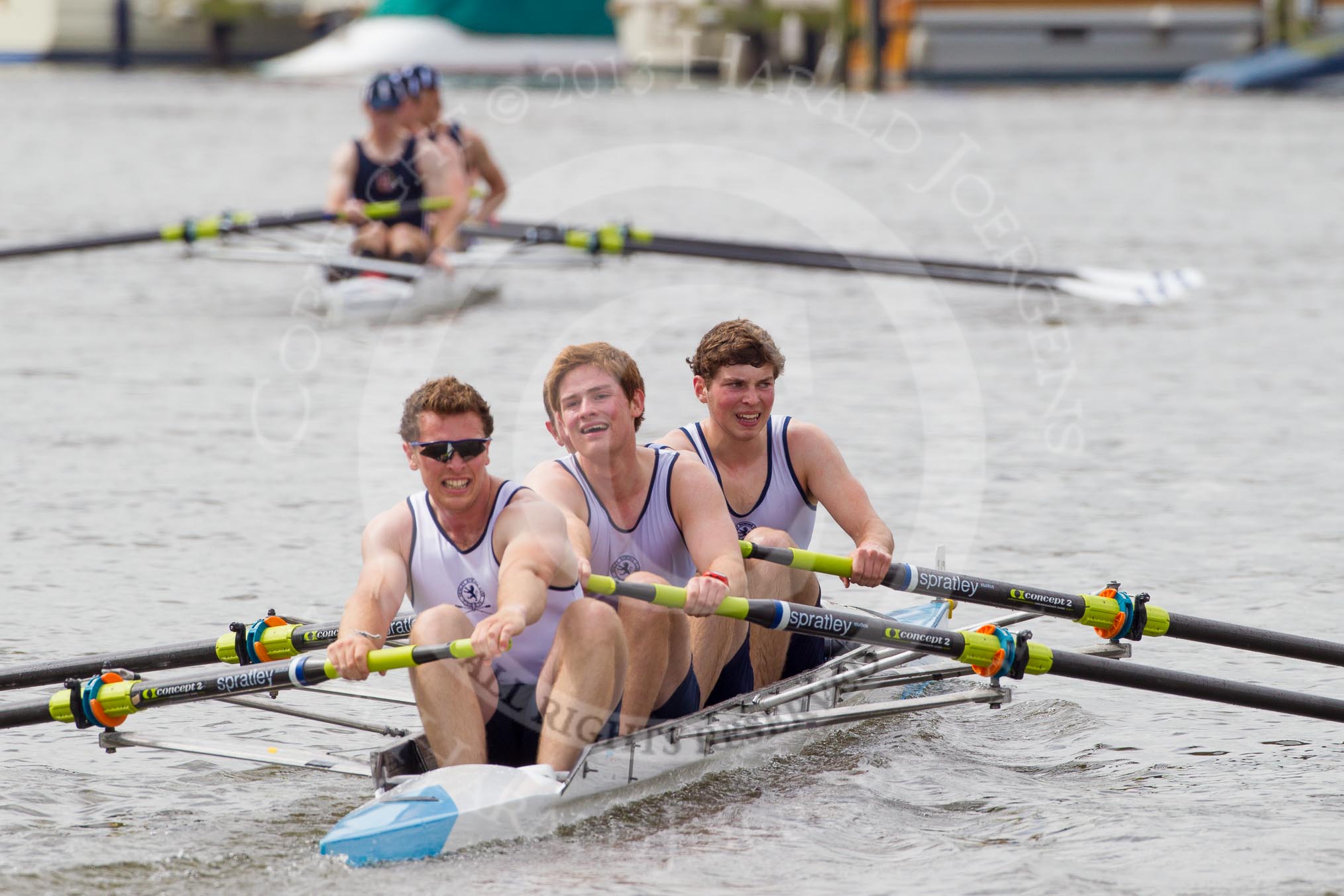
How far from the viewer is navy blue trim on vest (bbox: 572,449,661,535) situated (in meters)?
5.46

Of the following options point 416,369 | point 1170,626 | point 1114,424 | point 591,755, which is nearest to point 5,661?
point 591,755

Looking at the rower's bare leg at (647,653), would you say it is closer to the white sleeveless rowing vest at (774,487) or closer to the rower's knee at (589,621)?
the rower's knee at (589,621)

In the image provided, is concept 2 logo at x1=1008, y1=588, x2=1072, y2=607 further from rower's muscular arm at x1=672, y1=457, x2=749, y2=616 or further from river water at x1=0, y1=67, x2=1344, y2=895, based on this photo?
rower's muscular arm at x1=672, y1=457, x2=749, y2=616

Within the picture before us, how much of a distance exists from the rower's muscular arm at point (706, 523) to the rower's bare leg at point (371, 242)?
30.6ft

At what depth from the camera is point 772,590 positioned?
592cm

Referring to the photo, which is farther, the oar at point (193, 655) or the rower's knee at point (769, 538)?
the rower's knee at point (769, 538)

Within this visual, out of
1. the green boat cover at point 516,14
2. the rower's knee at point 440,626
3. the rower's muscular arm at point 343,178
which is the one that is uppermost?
the green boat cover at point 516,14

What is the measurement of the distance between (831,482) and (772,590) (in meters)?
0.45

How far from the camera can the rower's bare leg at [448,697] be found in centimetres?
498

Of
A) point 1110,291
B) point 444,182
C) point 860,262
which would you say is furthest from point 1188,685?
point 444,182

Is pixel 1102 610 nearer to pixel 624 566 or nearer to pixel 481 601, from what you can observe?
pixel 624 566

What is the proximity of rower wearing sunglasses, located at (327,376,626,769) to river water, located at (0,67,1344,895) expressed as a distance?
36 cm

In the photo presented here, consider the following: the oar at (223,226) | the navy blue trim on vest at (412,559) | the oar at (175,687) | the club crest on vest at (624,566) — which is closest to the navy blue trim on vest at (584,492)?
the club crest on vest at (624,566)

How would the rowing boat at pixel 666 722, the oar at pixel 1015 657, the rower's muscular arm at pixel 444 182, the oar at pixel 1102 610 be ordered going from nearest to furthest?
the rowing boat at pixel 666 722 → the oar at pixel 1015 657 → the oar at pixel 1102 610 → the rower's muscular arm at pixel 444 182
